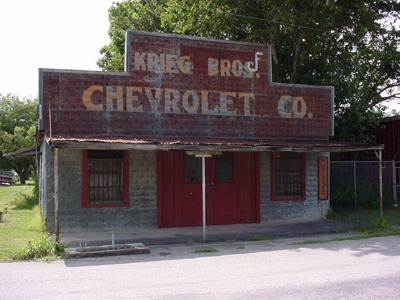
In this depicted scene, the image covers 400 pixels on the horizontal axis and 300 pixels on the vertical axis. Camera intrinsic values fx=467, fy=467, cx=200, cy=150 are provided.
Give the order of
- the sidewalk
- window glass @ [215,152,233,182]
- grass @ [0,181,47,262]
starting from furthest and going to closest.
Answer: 1. window glass @ [215,152,233,182]
2. the sidewalk
3. grass @ [0,181,47,262]

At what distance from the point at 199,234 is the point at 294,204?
4273mm

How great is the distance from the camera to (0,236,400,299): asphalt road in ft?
22.0

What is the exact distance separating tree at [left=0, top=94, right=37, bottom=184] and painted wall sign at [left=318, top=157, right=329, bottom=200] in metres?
40.2

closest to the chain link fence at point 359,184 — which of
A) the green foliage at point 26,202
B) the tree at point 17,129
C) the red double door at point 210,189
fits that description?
the red double door at point 210,189

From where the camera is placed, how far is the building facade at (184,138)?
13.0 m

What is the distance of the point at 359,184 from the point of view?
763 inches

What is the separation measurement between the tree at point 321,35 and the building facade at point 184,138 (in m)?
5.34

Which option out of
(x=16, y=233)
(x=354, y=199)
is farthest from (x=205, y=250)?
(x=354, y=199)

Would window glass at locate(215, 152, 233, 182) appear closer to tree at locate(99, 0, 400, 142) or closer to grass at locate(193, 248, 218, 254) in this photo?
grass at locate(193, 248, 218, 254)

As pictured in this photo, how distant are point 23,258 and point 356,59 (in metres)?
17.9

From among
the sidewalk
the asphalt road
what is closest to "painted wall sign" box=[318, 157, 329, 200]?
the sidewalk

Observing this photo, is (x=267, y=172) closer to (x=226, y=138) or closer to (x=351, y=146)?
(x=226, y=138)

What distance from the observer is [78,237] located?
40.0ft

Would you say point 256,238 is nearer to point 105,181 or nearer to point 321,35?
point 105,181
